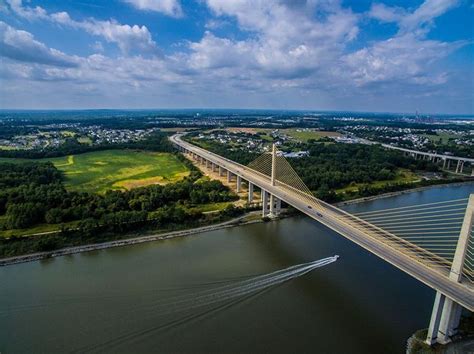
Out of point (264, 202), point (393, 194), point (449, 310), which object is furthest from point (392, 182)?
point (449, 310)

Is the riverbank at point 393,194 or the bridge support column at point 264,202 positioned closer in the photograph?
the bridge support column at point 264,202

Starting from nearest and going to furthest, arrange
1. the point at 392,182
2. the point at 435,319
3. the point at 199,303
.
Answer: the point at 435,319
the point at 199,303
the point at 392,182

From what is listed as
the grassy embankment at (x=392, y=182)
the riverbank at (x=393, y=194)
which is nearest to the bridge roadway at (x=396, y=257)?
the riverbank at (x=393, y=194)

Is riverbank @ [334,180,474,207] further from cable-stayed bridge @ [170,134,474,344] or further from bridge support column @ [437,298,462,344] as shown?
bridge support column @ [437,298,462,344]

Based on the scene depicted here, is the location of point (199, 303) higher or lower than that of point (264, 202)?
lower

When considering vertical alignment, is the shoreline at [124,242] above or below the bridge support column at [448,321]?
below

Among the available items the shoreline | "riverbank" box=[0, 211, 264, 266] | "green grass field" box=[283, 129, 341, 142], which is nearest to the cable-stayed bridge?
"riverbank" box=[0, 211, 264, 266]

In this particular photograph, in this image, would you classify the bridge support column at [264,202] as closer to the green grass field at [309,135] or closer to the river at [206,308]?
the river at [206,308]

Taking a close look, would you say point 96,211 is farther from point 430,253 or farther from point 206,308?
point 430,253
